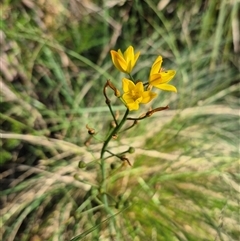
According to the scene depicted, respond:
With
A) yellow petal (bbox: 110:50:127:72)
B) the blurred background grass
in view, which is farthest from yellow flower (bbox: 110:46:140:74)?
the blurred background grass

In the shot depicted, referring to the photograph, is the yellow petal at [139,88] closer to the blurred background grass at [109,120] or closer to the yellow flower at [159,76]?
the yellow flower at [159,76]

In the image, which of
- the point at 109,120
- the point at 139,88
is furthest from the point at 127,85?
the point at 109,120

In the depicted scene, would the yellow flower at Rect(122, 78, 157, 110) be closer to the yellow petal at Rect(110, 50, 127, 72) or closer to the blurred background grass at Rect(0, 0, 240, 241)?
the yellow petal at Rect(110, 50, 127, 72)

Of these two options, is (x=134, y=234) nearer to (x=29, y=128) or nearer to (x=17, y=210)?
(x=17, y=210)

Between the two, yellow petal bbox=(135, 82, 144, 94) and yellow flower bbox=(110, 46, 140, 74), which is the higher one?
yellow flower bbox=(110, 46, 140, 74)

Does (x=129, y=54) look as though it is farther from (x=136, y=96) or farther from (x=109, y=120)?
(x=109, y=120)

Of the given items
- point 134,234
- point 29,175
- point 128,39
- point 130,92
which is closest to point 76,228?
point 134,234

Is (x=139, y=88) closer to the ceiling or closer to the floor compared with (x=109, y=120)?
closer to the ceiling

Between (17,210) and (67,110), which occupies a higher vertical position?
(67,110)
